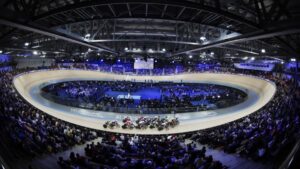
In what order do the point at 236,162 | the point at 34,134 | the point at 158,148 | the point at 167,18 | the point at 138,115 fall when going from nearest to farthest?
the point at 236,162 → the point at 34,134 → the point at 167,18 → the point at 158,148 → the point at 138,115

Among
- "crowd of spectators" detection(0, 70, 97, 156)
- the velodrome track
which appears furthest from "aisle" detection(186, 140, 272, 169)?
"crowd of spectators" detection(0, 70, 97, 156)

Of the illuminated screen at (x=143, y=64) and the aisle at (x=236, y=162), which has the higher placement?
the illuminated screen at (x=143, y=64)

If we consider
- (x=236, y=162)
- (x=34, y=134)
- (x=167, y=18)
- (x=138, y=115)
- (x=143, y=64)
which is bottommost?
(x=138, y=115)

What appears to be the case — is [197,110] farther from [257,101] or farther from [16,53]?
[16,53]

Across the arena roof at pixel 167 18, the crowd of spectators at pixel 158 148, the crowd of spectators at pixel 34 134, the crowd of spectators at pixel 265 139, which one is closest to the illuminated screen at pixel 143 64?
the arena roof at pixel 167 18

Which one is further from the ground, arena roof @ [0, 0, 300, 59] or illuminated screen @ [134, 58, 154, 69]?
arena roof @ [0, 0, 300, 59]

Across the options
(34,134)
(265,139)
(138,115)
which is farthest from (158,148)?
(138,115)

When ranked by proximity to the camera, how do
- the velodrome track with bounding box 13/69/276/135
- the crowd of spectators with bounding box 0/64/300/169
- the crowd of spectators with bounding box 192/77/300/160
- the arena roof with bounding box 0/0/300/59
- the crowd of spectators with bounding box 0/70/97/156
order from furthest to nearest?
the velodrome track with bounding box 13/69/276/135
the crowd of spectators with bounding box 0/70/97/156
the crowd of spectators with bounding box 0/64/300/169
the crowd of spectators with bounding box 192/77/300/160
the arena roof with bounding box 0/0/300/59

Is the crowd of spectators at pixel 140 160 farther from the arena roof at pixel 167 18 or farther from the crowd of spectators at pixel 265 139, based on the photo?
the arena roof at pixel 167 18

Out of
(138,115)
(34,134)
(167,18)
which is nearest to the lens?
(34,134)

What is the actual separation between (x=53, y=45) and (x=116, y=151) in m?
33.1

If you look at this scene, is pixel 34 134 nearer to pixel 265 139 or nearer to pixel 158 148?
pixel 158 148

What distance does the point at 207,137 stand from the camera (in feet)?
52.9

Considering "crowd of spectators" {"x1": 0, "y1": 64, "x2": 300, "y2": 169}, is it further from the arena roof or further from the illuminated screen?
the illuminated screen
